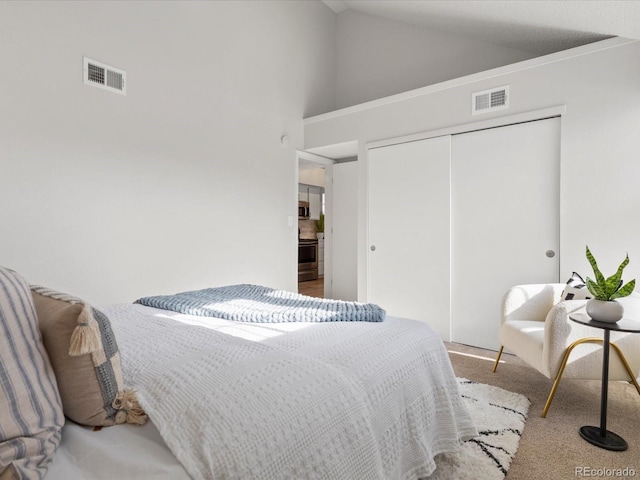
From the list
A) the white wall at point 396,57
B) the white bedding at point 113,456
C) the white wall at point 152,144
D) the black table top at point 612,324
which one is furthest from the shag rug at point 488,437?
the white wall at point 396,57

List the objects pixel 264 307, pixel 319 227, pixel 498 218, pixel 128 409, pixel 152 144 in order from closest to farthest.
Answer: pixel 128 409
pixel 264 307
pixel 152 144
pixel 498 218
pixel 319 227

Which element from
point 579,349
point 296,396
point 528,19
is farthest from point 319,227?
point 296,396

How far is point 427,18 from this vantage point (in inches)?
146

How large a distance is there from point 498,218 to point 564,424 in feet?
5.71

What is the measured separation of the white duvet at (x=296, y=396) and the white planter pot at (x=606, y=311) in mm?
806

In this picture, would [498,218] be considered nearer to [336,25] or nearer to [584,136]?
[584,136]

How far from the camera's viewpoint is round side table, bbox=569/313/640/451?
1696 mm

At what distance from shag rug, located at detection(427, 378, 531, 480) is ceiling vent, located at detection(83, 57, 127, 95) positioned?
3202 mm

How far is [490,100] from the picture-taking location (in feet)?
10.5

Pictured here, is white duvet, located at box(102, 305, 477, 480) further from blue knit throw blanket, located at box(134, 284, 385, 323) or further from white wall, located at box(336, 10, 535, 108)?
white wall, located at box(336, 10, 535, 108)

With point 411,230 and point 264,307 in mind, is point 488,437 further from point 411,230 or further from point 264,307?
point 411,230

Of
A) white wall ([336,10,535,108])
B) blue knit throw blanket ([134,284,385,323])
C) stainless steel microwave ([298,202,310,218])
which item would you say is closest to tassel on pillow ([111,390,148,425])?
blue knit throw blanket ([134,284,385,323])

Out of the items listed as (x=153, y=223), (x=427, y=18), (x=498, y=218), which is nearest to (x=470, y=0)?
(x=427, y=18)

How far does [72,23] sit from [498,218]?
361 cm
